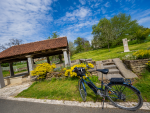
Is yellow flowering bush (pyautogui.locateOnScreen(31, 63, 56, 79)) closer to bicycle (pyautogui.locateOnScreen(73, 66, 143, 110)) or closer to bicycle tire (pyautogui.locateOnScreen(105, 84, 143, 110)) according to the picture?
bicycle (pyautogui.locateOnScreen(73, 66, 143, 110))

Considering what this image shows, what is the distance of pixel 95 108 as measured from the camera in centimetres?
233

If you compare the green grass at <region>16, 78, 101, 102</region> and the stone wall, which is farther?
the stone wall

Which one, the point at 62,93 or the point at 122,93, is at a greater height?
the point at 122,93

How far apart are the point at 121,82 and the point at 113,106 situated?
92 centimetres

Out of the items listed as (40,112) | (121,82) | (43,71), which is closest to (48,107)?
(40,112)

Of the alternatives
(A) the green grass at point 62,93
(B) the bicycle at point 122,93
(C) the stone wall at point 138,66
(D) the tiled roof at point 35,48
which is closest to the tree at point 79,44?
(D) the tiled roof at point 35,48

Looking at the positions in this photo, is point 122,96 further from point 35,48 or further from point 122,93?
point 35,48

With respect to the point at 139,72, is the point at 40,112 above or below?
below

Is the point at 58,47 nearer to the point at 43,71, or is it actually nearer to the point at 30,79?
the point at 43,71

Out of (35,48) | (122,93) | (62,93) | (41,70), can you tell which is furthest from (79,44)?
(122,93)

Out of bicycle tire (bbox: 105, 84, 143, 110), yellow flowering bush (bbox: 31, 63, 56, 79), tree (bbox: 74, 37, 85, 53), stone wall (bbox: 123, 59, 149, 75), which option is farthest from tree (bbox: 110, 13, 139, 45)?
bicycle tire (bbox: 105, 84, 143, 110)

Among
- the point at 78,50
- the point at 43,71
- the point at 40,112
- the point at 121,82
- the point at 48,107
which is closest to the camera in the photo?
the point at 121,82

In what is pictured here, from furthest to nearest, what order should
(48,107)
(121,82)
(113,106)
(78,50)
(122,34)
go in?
(78,50), (122,34), (48,107), (113,106), (121,82)

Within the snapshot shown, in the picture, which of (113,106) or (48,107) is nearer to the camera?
(113,106)
